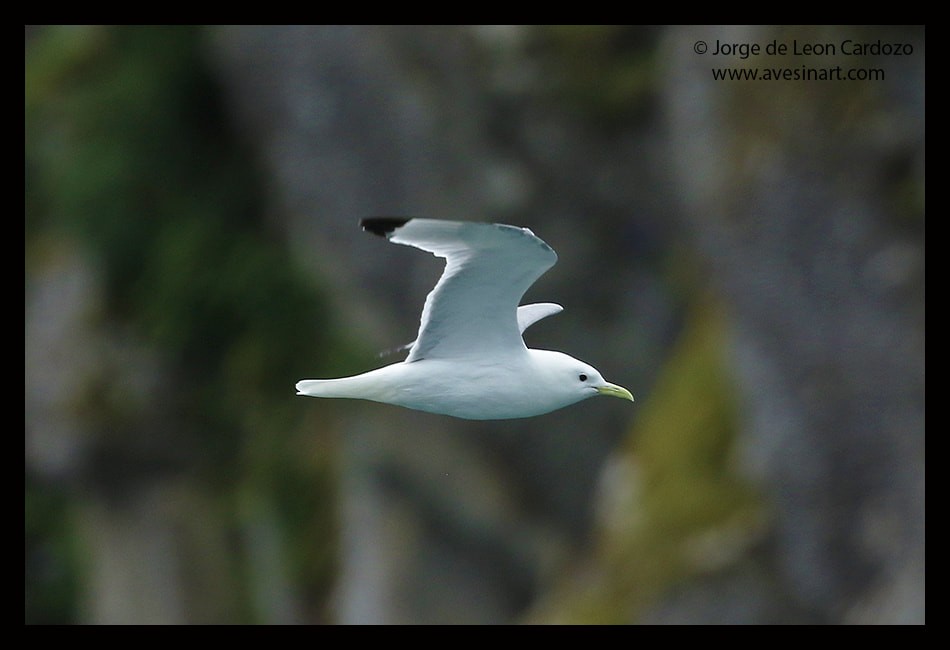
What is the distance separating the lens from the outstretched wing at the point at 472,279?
5949mm

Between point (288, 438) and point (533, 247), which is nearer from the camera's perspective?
point (533, 247)

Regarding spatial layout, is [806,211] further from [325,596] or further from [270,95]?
[325,596]

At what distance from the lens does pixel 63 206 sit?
18.5 m

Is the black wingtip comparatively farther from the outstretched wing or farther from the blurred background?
the blurred background

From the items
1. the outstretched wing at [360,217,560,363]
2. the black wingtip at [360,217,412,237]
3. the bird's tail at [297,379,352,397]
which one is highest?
the black wingtip at [360,217,412,237]

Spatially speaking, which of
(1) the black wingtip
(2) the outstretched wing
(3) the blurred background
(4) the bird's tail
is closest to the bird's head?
(2) the outstretched wing

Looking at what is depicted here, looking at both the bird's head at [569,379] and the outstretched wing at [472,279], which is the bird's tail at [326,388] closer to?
the outstretched wing at [472,279]

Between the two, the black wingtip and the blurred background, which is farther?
the blurred background

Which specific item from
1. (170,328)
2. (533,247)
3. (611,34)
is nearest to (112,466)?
(170,328)

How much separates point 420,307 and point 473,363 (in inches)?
324

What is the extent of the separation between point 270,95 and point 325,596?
622 cm

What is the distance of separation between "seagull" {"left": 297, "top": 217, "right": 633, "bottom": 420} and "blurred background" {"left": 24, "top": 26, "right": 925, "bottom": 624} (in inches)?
141

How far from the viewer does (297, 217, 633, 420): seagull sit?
6.28 meters

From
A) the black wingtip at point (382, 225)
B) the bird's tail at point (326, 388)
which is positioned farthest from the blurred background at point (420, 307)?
the black wingtip at point (382, 225)
